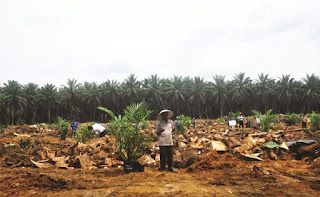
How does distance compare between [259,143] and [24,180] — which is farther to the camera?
[259,143]

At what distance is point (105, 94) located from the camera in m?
52.3

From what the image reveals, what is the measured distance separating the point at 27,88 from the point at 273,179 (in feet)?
181

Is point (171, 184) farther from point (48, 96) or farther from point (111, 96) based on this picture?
point (48, 96)

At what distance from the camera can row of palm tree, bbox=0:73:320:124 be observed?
166 ft

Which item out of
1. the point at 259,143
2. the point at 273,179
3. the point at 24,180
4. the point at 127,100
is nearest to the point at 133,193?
the point at 24,180

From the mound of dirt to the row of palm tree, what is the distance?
43420 millimetres

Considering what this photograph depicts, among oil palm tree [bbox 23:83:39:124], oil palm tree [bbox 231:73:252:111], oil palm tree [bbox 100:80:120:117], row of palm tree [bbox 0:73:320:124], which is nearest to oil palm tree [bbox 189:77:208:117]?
row of palm tree [bbox 0:73:320:124]

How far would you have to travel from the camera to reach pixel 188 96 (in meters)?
51.9

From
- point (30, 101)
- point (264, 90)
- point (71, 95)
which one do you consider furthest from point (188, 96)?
point (30, 101)

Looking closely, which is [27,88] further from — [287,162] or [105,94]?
[287,162]

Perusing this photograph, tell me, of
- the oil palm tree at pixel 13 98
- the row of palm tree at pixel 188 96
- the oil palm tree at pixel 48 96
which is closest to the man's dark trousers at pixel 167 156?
the row of palm tree at pixel 188 96

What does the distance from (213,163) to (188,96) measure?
46048 mm

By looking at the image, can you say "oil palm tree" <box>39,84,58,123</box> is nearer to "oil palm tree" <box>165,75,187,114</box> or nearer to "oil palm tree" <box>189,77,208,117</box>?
"oil palm tree" <box>165,75,187,114</box>

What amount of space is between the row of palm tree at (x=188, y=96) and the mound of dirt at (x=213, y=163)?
43420 mm
